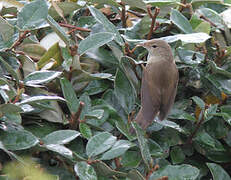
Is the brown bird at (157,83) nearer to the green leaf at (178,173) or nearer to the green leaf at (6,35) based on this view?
the green leaf at (178,173)

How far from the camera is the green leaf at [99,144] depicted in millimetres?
1340

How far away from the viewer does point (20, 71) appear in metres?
1.55

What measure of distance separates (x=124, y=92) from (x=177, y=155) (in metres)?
0.33

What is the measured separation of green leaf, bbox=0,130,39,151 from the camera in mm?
1246

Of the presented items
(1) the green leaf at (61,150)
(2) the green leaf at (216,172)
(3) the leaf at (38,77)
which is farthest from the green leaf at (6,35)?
(2) the green leaf at (216,172)

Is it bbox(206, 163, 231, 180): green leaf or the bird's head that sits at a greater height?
the bird's head

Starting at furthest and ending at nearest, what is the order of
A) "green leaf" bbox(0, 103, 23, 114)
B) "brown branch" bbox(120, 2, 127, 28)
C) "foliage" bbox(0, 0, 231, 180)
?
"brown branch" bbox(120, 2, 127, 28)
"foliage" bbox(0, 0, 231, 180)
"green leaf" bbox(0, 103, 23, 114)

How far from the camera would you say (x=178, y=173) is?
141 cm

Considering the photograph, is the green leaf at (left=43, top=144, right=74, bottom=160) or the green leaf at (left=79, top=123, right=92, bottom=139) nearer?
the green leaf at (left=43, top=144, right=74, bottom=160)

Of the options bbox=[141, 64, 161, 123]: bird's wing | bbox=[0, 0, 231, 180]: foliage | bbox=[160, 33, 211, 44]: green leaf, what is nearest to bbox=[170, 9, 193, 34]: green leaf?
bbox=[0, 0, 231, 180]: foliage

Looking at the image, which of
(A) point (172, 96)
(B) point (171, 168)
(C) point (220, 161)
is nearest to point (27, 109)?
(B) point (171, 168)

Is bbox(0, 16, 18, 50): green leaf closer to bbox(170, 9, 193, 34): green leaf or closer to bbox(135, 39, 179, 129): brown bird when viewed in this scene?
bbox(135, 39, 179, 129): brown bird

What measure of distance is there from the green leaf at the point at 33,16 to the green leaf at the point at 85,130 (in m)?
0.36

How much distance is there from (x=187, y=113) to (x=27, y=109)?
27.6 inches
